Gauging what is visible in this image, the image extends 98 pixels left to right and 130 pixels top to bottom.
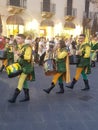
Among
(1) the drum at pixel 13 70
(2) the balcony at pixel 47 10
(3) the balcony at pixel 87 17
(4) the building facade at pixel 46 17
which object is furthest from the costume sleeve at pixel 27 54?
(3) the balcony at pixel 87 17

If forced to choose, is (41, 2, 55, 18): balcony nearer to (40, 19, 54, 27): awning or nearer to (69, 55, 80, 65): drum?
(40, 19, 54, 27): awning

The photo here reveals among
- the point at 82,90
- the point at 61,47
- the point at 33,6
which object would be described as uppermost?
the point at 33,6

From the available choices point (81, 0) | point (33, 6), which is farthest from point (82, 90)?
point (81, 0)

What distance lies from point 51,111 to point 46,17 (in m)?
23.8

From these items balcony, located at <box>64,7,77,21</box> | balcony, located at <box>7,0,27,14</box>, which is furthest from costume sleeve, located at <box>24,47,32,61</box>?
balcony, located at <box>64,7,77,21</box>

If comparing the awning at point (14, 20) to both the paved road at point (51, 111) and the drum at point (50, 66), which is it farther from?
the drum at point (50, 66)

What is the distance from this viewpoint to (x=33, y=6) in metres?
29.3

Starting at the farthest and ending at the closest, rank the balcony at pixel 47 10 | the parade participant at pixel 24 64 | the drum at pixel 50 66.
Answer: the balcony at pixel 47 10
the drum at pixel 50 66
the parade participant at pixel 24 64

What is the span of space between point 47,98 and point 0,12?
18359mm

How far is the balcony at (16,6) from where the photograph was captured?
1036 inches

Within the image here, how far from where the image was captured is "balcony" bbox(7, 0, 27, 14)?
26.3 m

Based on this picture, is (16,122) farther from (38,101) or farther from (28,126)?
(38,101)

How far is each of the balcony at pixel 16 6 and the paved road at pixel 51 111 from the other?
17083 mm

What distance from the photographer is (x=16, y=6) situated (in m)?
26.8
